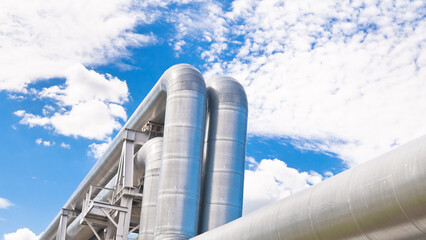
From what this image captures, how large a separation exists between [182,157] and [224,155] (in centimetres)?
198

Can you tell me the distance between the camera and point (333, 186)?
11.1m

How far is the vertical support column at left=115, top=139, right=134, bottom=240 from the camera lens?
78.2ft

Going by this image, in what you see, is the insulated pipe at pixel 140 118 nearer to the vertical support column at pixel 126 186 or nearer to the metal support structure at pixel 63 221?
the metal support structure at pixel 63 221

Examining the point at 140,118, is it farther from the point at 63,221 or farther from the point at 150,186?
the point at 63,221

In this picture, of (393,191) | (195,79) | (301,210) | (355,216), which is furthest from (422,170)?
(195,79)

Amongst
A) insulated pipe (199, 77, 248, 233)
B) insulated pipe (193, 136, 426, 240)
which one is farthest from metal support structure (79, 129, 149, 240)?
insulated pipe (193, 136, 426, 240)

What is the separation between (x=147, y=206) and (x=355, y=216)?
45.5 feet

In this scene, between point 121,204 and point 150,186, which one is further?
point 121,204

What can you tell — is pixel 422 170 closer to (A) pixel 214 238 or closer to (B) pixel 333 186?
(B) pixel 333 186

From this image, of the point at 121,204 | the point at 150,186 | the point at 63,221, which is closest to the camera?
the point at 150,186

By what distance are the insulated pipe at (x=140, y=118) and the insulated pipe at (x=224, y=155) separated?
1.22m

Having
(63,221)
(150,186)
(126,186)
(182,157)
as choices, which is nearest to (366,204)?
(182,157)

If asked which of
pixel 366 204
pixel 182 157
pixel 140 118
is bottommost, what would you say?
pixel 366 204

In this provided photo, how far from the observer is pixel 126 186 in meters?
24.8
